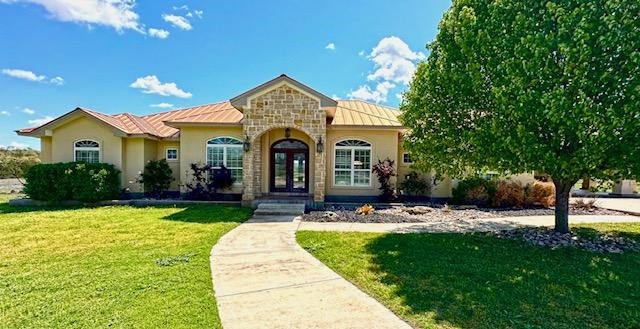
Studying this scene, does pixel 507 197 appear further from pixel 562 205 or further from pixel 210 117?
pixel 210 117

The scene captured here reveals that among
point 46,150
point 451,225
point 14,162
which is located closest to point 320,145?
point 451,225

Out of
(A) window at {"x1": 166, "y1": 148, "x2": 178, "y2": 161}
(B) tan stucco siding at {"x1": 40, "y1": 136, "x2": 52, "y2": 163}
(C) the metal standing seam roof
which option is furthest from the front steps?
(B) tan stucco siding at {"x1": 40, "y1": 136, "x2": 52, "y2": 163}

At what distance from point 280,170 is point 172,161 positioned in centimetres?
558

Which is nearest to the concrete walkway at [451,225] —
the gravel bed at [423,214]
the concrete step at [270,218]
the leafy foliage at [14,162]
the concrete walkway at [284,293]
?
the gravel bed at [423,214]

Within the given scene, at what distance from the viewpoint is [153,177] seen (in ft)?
51.1

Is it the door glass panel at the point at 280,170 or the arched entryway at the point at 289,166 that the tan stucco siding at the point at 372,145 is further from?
the door glass panel at the point at 280,170

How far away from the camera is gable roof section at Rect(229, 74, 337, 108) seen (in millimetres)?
13328

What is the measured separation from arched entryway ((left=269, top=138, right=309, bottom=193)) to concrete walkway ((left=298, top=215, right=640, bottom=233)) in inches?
221

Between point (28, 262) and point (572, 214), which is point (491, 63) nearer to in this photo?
point (572, 214)

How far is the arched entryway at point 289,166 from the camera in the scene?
15961 millimetres

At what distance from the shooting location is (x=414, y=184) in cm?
1537

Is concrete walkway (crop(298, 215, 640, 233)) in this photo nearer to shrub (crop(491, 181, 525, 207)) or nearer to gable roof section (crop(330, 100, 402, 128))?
shrub (crop(491, 181, 525, 207))

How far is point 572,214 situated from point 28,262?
56.4 feet

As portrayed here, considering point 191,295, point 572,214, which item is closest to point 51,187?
point 191,295
